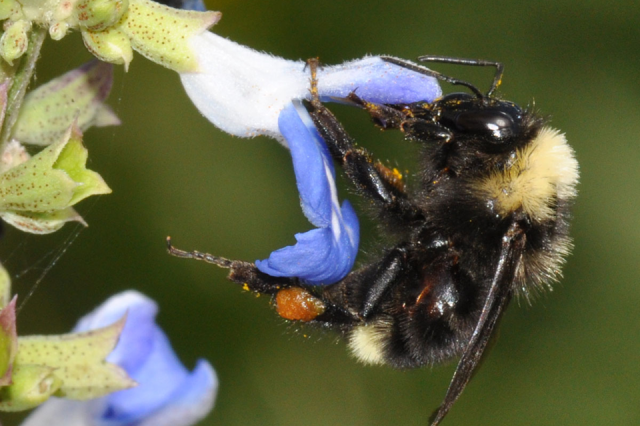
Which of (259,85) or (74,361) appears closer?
(74,361)

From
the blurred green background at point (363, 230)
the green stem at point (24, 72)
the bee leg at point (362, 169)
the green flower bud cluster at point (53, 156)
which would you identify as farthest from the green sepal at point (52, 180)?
the blurred green background at point (363, 230)

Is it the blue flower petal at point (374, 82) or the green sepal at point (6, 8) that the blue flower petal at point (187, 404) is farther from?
the green sepal at point (6, 8)

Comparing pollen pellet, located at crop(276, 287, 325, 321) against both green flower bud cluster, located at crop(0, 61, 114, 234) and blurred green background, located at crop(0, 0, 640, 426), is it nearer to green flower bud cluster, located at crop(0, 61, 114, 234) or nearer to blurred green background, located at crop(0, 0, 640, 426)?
green flower bud cluster, located at crop(0, 61, 114, 234)

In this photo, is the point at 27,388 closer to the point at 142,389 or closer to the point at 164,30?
the point at 142,389

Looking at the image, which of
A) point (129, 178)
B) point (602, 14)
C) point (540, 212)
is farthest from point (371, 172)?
point (602, 14)

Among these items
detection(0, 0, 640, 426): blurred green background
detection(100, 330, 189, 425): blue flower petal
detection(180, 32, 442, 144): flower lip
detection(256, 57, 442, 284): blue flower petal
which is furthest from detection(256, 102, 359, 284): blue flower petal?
detection(0, 0, 640, 426): blurred green background

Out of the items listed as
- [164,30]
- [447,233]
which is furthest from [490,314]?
[164,30]

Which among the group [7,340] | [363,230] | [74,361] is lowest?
[363,230]

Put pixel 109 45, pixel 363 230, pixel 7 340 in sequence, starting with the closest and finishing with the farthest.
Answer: pixel 7 340, pixel 109 45, pixel 363 230

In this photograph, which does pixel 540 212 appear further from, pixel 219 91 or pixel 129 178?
pixel 129 178
